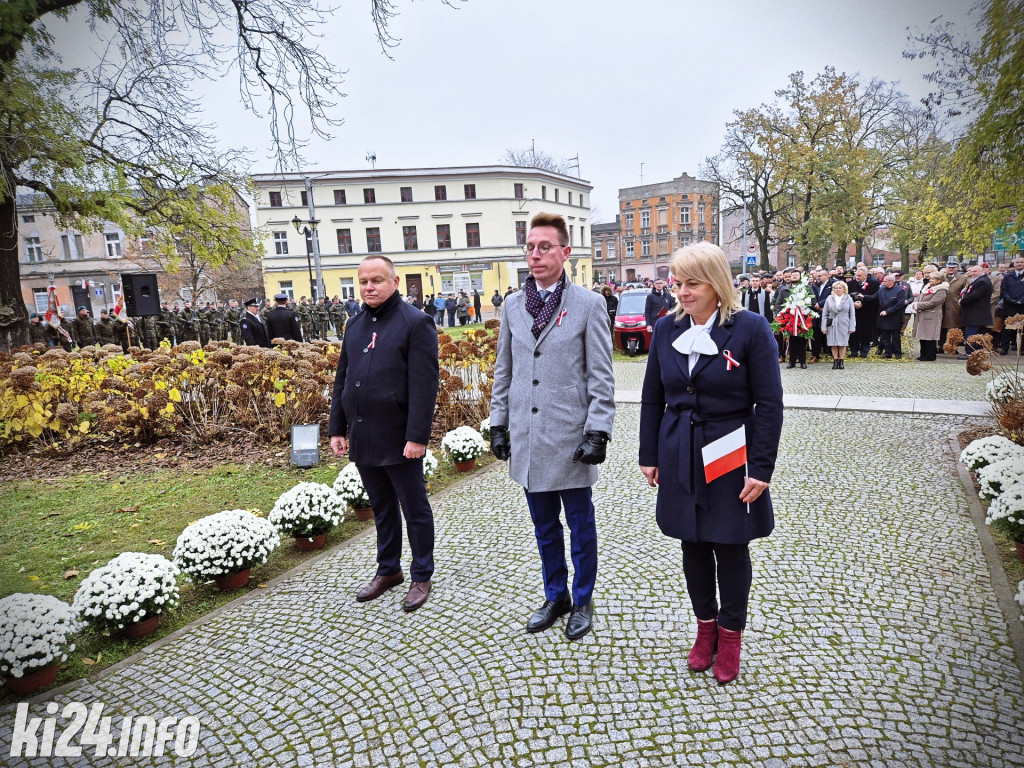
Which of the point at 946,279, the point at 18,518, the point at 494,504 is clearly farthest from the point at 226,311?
the point at 946,279

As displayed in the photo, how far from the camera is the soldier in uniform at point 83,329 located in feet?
71.6

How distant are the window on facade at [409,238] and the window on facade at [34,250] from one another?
46.0m

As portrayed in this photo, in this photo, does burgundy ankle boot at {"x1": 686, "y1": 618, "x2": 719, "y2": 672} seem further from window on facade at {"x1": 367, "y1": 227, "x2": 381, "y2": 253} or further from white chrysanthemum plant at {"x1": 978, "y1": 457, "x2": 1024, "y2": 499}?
window on facade at {"x1": 367, "y1": 227, "x2": 381, "y2": 253}

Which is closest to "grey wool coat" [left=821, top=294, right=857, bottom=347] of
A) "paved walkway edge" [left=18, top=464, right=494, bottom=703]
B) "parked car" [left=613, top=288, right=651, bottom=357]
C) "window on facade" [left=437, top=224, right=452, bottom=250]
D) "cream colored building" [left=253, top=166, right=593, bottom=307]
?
"parked car" [left=613, top=288, right=651, bottom=357]

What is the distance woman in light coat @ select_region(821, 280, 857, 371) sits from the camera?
12797 millimetres

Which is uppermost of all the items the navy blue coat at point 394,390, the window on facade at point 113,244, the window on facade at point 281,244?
the window on facade at point 281,244

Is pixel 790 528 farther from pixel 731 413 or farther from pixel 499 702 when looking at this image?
pixel 499 702

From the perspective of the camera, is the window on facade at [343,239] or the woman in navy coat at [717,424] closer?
the woman in navy coat at [717,424]

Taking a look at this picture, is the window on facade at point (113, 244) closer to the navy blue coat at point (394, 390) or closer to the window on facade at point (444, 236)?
the navy blue coat at point (394, 390)

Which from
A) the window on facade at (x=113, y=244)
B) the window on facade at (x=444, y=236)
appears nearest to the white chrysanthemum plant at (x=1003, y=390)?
the window on facade at (x=113, y=244)

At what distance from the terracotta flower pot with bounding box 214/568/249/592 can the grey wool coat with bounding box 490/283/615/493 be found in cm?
241

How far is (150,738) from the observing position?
2.75 meters

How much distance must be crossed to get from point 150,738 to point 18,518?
4507 millimetres

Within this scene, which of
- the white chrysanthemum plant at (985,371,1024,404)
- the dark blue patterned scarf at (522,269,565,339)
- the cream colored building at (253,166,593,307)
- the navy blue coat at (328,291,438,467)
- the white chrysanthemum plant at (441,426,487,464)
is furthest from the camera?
the cream colored building at (253,166,593,307)
